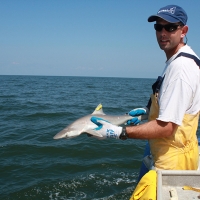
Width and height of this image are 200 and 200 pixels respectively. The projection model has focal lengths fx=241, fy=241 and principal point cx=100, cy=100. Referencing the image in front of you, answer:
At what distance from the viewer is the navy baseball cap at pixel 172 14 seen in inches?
114

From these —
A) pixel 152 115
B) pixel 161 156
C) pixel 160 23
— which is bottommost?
pixel 161 156

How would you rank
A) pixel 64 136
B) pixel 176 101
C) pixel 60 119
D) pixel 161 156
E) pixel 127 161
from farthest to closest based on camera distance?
pixel 60 119, pixel 127 161, pixel 64 136, pixel 161 156, pixel 176 101

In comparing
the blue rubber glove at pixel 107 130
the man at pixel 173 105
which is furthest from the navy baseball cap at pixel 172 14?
the blue rubber glove at pixel 107 130

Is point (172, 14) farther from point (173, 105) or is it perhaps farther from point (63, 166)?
point (63, 166)

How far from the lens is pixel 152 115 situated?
325cm

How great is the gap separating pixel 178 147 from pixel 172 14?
1.66 m

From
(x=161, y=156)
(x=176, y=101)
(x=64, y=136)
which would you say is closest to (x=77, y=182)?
(x=64, y=136)

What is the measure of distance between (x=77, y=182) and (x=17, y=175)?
1840mm

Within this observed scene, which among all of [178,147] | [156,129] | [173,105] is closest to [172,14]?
[173,105]

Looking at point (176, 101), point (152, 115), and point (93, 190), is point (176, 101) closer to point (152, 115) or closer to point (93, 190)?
point (152, 115)

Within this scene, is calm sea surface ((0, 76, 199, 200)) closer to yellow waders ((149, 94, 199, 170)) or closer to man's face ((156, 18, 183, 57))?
yellow waders ((149, 94, 199, 170))

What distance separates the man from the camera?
8.83ft

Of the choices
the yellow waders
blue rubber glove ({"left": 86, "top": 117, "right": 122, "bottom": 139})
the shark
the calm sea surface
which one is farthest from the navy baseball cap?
the calm sea surface

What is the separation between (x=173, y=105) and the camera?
8.77 feet
